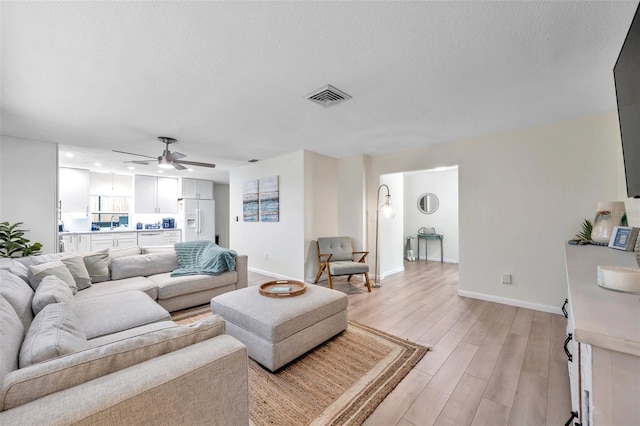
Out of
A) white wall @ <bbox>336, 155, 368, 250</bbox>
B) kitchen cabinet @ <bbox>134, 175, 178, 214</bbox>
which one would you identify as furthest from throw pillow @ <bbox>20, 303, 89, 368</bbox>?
kitchen cabinet @ <bbox>134, 175, 178, 214</bbox>

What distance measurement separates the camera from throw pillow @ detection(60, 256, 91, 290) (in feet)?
8.67

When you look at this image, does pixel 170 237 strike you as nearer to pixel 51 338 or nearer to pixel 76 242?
pixel 76 242

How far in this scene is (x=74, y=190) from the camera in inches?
213

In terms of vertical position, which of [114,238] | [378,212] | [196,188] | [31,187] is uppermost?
[196,188]

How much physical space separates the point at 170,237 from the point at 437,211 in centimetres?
702

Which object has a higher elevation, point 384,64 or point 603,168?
point 384,64

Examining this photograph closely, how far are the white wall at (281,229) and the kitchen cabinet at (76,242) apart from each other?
3065 mm

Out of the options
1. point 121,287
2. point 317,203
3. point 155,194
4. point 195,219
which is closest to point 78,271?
point 121,287

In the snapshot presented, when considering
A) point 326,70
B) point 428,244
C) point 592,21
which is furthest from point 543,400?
point 428,244

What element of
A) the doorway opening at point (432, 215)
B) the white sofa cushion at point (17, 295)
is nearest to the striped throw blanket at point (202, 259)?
the white sofa cushion at point (17, 295)

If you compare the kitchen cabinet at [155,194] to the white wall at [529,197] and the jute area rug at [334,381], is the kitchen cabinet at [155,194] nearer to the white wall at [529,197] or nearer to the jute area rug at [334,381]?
the jute area rug at [334,381]

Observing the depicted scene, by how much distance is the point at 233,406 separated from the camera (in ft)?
3.48

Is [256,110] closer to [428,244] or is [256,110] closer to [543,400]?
[543,400]

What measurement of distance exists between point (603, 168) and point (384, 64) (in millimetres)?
2837
